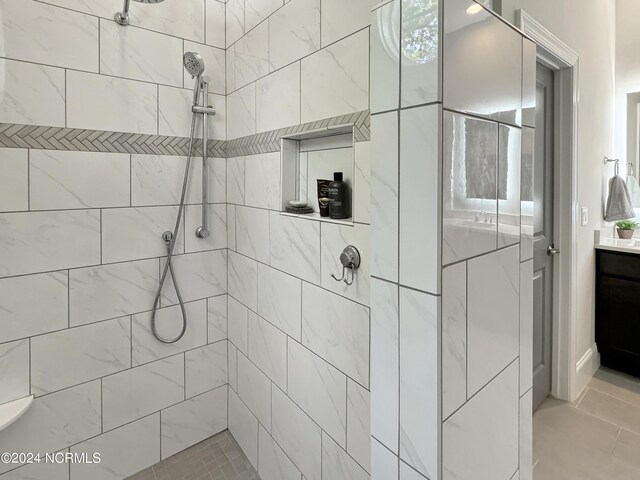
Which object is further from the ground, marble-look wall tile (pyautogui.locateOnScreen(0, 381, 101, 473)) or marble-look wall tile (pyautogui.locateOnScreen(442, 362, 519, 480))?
marble-look wall tile (pyautogui.locateOnScreen(442, 362, 519, 480))

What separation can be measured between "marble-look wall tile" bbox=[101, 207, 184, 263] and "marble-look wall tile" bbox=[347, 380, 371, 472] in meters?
1.20

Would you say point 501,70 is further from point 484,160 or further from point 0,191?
point 0,191

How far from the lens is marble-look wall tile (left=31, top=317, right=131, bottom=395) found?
4.95 feet

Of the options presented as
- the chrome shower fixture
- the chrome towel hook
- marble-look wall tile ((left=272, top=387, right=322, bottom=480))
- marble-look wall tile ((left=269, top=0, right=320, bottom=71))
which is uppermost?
the chrome shower fixture

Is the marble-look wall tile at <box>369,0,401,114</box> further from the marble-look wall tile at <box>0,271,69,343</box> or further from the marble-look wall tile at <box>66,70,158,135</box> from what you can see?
the marble-look wall tile at <box>0,271,69,343</box>

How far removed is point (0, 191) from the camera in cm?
139

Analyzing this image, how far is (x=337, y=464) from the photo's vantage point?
1247mm

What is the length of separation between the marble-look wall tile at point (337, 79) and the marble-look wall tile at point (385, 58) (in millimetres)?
355

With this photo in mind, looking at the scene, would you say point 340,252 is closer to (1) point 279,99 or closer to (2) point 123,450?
(1) point 279,99

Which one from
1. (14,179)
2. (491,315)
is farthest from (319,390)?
(14,179)

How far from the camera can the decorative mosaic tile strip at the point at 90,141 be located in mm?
1413

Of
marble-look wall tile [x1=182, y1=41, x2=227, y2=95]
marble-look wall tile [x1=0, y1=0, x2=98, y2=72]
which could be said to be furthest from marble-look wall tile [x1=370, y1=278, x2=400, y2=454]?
marble-look wall tile [x1=0, y1=0, x2=98, y2=72]

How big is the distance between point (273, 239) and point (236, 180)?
1.67ft

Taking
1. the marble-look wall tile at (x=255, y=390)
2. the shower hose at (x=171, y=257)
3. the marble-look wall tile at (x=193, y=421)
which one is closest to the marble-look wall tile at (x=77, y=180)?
the shower hose at (x=171, y=257)
